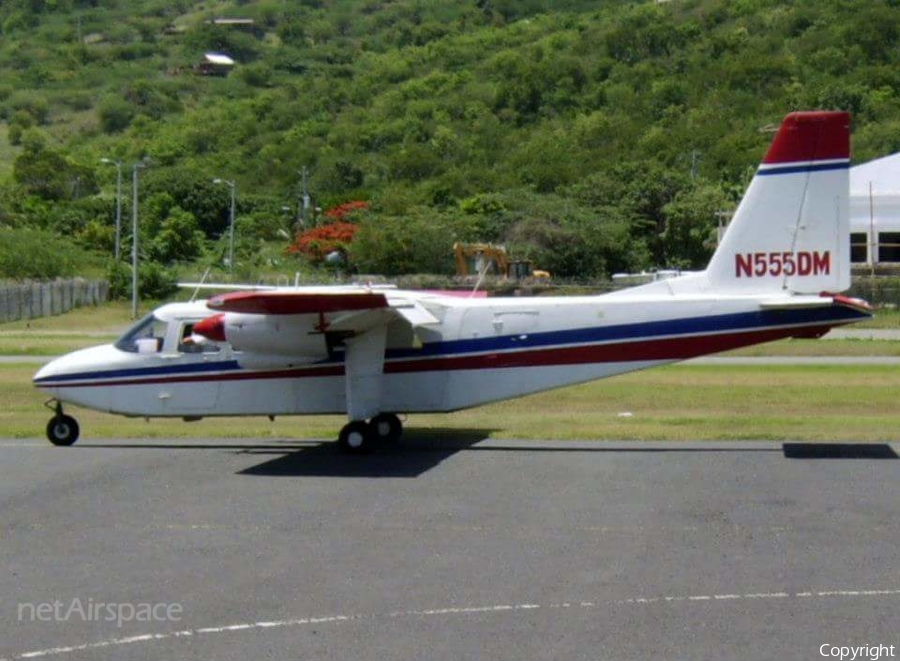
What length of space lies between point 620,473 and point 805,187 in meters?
4.36

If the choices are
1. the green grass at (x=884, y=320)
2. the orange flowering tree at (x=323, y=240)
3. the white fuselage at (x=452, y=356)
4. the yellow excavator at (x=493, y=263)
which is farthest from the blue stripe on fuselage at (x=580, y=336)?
the orange flowering tree at (x=323, y=240)

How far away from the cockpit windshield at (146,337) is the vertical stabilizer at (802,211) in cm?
773

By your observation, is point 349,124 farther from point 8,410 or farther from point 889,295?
point 8,410

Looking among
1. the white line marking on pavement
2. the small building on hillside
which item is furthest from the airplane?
the small building on hillside

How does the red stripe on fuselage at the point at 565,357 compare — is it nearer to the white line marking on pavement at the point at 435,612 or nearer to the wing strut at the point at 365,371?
the wing strut at the point at 365,371

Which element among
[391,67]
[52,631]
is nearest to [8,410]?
[52,631]

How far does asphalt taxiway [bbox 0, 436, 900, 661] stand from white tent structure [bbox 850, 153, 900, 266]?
40.5 m

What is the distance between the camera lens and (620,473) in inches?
684

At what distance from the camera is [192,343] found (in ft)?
67.5

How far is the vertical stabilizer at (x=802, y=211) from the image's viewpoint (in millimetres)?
18719

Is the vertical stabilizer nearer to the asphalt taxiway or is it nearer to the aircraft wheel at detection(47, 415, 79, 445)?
the asphalt taxiway

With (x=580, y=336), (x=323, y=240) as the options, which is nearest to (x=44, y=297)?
(x=323, y=240)

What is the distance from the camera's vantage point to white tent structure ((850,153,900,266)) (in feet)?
191

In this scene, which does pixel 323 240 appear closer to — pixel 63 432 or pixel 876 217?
pixel 876 217
